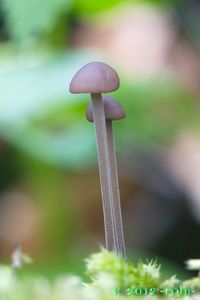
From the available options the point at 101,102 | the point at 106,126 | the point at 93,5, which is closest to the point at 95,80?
the point at 101,102

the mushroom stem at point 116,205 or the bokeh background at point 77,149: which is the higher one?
the bokeh background at point 77,149

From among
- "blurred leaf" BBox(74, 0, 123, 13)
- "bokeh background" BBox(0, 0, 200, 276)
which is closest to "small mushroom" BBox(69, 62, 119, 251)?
"bokeh background" BBox(0, 0, 200, 276)

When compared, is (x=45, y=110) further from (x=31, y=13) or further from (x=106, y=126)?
(x=106, y=126)

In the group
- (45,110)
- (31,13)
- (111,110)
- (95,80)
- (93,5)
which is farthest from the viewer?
(93,5)

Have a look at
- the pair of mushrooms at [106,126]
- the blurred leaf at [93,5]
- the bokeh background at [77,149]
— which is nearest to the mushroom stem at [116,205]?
the pair of mushrooms at [106,126]

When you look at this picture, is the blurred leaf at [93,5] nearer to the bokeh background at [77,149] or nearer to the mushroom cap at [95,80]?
the bokeh background at [77,149]

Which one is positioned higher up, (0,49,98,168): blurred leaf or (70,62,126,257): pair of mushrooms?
(0,49,98,168): blurred leaf

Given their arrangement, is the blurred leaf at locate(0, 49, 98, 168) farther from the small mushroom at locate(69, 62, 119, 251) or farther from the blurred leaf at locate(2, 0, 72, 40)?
the small mushroom at locate(69, 62, 119, 251)

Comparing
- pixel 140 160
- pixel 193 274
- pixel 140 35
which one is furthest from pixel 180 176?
pixel 140 35
